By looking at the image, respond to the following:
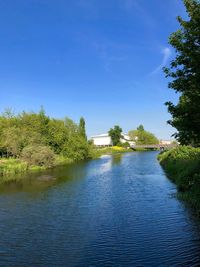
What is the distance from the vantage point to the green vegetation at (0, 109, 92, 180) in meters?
56.8

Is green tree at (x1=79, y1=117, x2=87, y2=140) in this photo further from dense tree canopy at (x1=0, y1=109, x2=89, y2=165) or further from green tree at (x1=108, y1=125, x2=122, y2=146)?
green tree at (x1=108, y1=125, x2=122, y2=146)

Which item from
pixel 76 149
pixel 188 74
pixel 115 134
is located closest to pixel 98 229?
pixel 188 74

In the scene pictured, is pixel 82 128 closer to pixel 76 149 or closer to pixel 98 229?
pixel 76 149

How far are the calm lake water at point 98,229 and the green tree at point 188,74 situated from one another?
5.65 meters

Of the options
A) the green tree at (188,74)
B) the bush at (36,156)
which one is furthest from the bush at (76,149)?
the green tree at (188,74)

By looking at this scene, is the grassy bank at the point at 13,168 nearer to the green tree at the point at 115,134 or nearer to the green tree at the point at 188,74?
the green tree at the point at 188,74

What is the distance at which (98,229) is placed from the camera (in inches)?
701

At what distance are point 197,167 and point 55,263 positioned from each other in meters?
17.6

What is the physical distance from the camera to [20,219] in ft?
68.0

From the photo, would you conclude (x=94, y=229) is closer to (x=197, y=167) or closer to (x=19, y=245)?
(x=19, y=245)

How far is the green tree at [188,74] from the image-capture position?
14773 mm

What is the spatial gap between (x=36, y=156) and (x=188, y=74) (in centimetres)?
4481

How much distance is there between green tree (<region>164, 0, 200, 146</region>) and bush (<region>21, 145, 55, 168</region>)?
43002mm

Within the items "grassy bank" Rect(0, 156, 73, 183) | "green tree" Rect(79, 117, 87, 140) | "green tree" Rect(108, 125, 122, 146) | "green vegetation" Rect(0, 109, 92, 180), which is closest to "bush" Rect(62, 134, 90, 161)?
"green vegetation" Rect(0, 109, 92, 180)
